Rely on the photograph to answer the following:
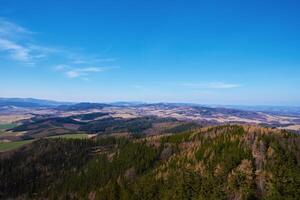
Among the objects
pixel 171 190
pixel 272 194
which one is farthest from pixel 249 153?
pixel 171 190

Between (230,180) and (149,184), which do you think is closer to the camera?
(230,180)

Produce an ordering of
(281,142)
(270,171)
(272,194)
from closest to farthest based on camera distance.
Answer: (272,194) < (270,171) < (281,142)

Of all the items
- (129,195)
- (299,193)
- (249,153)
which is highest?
(249,153)

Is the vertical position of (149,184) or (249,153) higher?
(249,153)

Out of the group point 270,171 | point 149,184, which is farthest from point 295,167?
point 149,184

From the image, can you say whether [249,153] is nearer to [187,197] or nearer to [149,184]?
[187,197]

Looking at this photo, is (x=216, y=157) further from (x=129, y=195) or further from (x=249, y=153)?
(x=129, y=195)

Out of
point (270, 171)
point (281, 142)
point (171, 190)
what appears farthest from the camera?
point (281, 142)

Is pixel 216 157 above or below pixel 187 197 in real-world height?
above

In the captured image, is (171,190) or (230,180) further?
(171,190)
